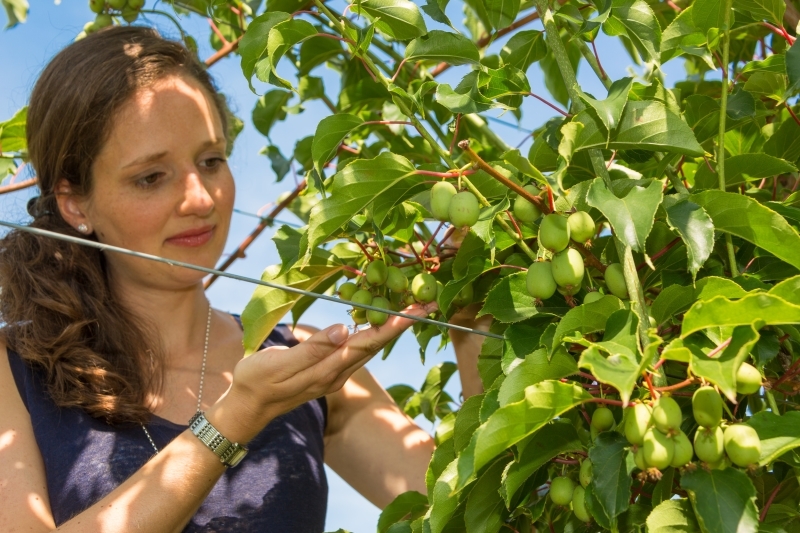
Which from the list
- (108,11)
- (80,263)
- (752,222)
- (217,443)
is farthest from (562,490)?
(108,11)

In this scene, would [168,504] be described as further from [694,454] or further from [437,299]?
[694,454]

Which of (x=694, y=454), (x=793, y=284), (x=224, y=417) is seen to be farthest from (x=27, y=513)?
(x=793, y=284)

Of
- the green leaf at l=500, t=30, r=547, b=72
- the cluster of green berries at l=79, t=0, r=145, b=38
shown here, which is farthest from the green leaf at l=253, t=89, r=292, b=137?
the green leaf at l=500, t=30, r=547, b=72

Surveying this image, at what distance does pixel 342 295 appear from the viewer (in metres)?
1.35

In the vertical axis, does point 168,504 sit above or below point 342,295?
below

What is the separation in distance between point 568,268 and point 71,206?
1.31m

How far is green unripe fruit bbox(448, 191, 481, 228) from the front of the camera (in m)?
0.99

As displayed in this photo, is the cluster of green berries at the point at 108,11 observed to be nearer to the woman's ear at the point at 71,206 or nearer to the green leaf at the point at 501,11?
the woman's ear at the point at 71,206

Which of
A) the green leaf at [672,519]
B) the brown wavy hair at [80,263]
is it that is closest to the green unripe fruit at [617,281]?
the green leaf at [672,519]

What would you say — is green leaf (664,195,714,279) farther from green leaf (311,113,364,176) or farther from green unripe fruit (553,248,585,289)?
green leaf (311,113,364,176)

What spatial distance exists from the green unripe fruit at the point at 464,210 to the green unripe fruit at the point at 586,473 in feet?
0.95

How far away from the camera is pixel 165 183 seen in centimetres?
174

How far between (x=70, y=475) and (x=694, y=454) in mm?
1145

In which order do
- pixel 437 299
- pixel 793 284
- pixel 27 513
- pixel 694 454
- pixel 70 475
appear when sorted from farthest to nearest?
1. pixel 70 475
2. pixel 27 513
3. pixel 437 299
4. pixel 694 454
5. pixel 793 284
